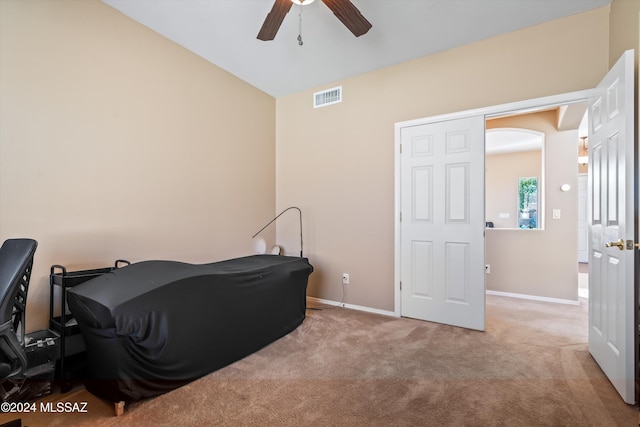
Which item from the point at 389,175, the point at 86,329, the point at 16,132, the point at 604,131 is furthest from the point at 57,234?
the point at 604,131

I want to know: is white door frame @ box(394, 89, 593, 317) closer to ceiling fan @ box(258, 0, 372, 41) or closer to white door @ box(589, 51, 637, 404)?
white door @ box(589, 51, 637, 404)

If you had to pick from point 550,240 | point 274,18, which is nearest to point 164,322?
point 274,18

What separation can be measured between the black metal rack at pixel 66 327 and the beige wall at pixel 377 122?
2.37 m

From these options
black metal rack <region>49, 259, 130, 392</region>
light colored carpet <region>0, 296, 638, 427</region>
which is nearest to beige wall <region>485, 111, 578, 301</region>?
light colored carpet <region>0, 296, 638, 427</region>

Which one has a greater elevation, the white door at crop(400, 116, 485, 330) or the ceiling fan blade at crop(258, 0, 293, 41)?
the ceiling fan blade at crop(258, 0, 293, 41)

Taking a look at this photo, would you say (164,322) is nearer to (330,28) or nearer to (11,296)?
(11,296)

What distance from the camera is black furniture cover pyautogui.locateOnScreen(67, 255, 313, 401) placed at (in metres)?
1.58

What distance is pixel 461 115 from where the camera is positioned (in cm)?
290

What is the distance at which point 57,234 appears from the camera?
206 centimetres

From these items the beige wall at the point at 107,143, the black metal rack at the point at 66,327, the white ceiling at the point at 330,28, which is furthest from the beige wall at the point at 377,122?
the black metal rack at the point at 66,327

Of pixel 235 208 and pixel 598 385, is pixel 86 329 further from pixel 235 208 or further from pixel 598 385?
pixel 598 385

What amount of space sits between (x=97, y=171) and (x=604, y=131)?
371 cm

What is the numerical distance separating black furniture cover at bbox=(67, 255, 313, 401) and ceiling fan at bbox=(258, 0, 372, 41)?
1826 millimetres

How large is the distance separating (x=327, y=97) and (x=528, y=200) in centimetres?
553
